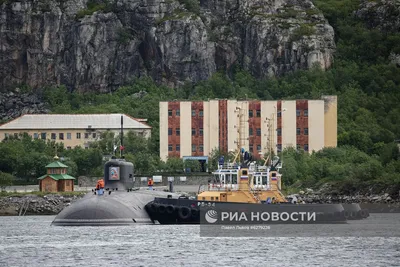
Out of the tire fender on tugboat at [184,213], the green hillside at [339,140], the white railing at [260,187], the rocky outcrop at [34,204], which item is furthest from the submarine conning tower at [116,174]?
the green hillside at [339,140]

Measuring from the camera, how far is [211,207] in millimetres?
103000

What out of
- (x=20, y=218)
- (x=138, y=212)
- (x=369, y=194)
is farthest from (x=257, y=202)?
(x=369, y=194)

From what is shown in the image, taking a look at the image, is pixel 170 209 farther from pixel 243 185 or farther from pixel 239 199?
pixel 243 185

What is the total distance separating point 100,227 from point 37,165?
62.8 metres

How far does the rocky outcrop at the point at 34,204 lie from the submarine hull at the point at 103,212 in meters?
34.8

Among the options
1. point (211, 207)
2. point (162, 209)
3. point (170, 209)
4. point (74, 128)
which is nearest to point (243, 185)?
point (211, 207)

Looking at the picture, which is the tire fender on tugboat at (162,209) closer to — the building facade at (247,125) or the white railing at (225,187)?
the white railing at (225,187)

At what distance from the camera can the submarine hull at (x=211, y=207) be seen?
332 ft

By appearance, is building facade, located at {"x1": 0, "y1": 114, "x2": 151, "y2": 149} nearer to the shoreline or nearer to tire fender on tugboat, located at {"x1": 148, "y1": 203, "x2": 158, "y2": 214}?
the shoreline

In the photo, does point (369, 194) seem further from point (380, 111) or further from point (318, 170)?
point (380, 111)

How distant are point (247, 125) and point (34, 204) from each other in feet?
122

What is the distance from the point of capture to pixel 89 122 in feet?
607

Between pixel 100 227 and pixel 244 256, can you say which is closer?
pixel 244 256

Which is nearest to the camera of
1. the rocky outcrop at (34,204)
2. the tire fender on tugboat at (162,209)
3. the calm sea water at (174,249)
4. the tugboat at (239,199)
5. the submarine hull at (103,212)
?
the calm sea water at (174,249)
